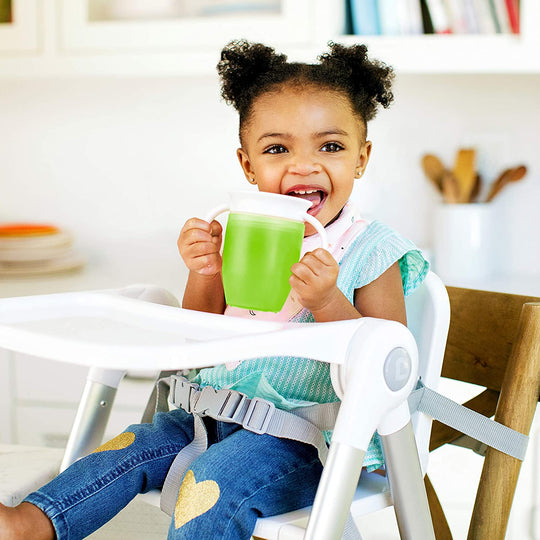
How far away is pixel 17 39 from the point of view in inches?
74.5

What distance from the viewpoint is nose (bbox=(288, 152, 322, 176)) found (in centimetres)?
94

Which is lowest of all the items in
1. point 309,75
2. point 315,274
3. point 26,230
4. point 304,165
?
point 26,230

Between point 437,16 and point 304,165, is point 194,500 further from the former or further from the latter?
point 437,16

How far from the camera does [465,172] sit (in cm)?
196

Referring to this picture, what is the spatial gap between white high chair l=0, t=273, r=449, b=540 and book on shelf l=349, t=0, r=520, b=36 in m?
1.12

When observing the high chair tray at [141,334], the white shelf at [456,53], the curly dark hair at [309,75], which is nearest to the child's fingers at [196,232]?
the high chair tray at [141,334]

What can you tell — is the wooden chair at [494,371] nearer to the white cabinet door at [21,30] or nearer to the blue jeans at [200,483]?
the blue jeans at [200,483]

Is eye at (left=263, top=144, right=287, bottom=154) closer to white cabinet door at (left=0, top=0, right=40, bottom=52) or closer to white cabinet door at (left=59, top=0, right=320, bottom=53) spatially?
white cabinet door at (left=59, top=0, right=320, bottom=53)

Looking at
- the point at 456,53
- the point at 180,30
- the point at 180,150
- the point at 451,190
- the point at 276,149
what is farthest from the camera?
the point at 180,150

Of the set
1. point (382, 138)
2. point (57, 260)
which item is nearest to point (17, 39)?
point (57, 260)

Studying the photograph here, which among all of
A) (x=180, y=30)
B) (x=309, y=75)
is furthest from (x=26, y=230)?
(x=309, y=75)

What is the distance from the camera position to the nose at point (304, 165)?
0.94 m

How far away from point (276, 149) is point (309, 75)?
10cm

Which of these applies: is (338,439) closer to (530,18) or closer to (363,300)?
(363,300)
